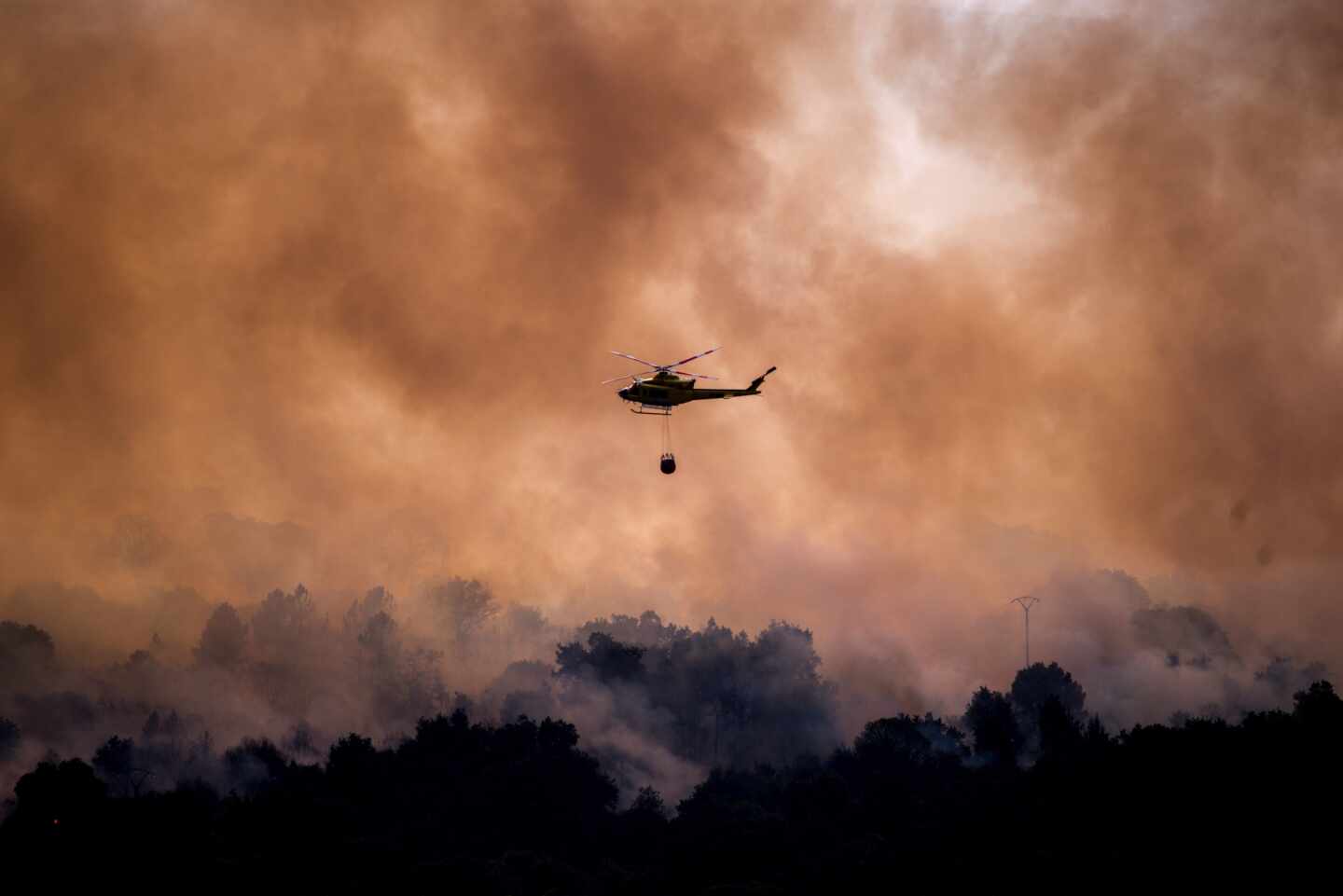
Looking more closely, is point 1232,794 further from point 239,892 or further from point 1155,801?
point 239,892

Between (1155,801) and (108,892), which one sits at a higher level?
(1155,801)

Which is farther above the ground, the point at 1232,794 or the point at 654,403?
the point at 654,403

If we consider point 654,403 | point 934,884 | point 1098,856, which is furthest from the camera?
point 934,884

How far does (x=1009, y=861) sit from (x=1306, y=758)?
48097 mm

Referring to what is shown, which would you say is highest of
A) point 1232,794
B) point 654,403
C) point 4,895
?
point 654,403

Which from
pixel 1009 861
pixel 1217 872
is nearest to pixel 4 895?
pixel 1009 861

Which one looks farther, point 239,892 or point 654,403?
point 239,892

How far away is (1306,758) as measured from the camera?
198m

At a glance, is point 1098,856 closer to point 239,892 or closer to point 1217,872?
point 1217,872

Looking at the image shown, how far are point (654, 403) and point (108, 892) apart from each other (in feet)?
371

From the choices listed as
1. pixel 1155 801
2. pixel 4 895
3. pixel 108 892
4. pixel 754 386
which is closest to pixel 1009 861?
pixel 1155 801

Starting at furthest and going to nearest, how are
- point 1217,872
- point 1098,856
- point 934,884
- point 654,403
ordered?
point 934,884 < point 1098,856 < point 1217,872 < point 654,403

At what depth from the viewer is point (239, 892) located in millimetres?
198625

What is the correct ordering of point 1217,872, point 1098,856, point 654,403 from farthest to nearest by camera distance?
point 1098,856
point 1217,872
point 654,403
